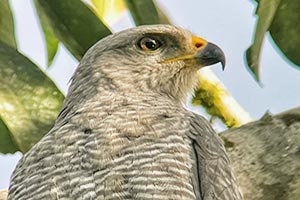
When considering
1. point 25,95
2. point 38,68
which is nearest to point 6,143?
point 25,95

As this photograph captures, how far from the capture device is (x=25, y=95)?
28.1 feet

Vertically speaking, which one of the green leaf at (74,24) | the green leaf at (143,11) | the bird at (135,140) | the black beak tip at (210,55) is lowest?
the black beak tip at (210,55)

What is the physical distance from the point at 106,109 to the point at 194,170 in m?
0.69

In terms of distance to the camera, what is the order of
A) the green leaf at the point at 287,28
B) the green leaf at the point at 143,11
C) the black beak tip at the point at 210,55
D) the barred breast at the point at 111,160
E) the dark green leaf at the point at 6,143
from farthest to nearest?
the green leaf at the point at 143,11
the black beak tip at the point at 210,55
the green leaf at the point at 287,28
the dark green leaf at the point at 6,143
the barred breast at the point at 111,160

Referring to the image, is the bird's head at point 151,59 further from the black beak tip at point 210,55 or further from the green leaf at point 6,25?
the green leaf at point 6,25

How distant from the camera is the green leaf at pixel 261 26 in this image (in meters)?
8.49

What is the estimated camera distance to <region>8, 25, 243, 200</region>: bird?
7.70 m

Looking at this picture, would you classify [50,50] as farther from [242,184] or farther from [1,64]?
[242,184]

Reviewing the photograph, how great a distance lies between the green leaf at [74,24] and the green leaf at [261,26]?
847 millimetres

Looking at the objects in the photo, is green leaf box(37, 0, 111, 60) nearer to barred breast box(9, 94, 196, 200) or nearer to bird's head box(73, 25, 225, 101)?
bird's head box(73, 25, 225, 101)

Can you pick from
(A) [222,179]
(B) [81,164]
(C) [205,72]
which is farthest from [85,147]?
(C) [205,72]

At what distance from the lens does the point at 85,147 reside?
7887mm

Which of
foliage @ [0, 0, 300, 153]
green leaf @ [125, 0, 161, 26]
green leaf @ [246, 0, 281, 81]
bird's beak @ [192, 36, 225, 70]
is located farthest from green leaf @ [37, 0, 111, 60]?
green leaf @ [246, 0, 281, 81]

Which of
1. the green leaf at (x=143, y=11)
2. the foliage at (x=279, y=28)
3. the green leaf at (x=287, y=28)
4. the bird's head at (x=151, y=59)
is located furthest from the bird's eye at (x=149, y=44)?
the green leaf at (x=287, y=28)
